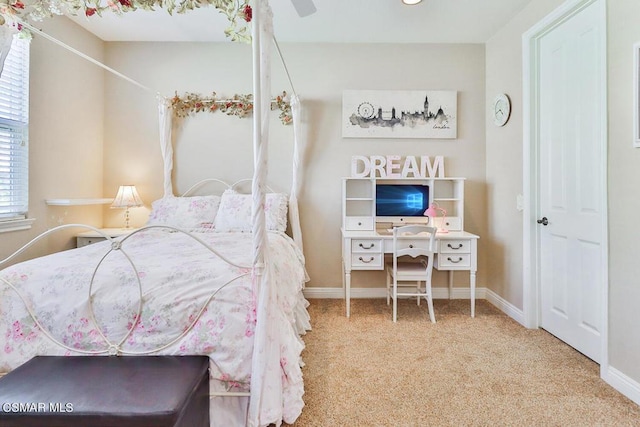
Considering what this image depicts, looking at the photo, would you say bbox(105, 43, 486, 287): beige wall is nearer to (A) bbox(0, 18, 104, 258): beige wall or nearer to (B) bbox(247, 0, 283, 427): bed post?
(A) bbox(0, 18, 104, 258): beige wall

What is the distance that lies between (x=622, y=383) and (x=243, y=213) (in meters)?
2.79

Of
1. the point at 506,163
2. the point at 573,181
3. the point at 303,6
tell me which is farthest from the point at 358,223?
the point at 303,6

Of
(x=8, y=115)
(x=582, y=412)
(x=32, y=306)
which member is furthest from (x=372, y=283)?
(x=8, y=115)

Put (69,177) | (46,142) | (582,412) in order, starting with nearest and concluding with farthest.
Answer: (582,412) < (46,142) < (69,177)

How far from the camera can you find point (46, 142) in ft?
9.03

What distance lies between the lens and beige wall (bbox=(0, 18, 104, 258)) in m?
2.64

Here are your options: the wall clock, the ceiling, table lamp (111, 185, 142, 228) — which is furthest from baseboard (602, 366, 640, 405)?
table lamp (111, 185, 142, 228)

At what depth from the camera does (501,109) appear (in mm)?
3080

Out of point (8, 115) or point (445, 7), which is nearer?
point (8, 115)

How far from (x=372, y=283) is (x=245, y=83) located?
99.0 inches

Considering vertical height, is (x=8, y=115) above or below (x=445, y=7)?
below

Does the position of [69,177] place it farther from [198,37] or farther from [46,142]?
[198,37]

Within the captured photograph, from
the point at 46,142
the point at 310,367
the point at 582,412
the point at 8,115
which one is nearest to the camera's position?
the point at 582,412

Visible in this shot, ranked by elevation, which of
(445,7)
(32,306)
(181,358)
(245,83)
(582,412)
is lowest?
(582,412)
